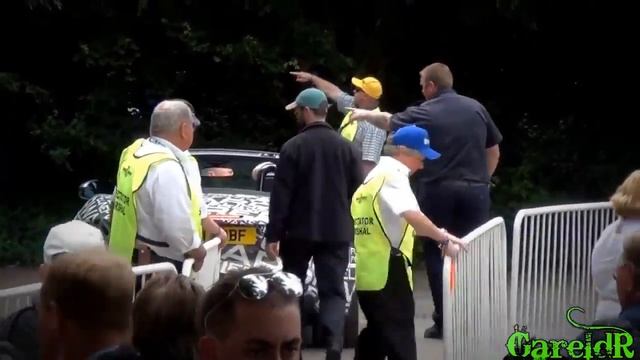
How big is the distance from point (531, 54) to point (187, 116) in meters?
11.1

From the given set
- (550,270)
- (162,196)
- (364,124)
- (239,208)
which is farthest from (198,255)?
(364,124)

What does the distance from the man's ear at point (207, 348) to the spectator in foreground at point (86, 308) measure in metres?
0.54

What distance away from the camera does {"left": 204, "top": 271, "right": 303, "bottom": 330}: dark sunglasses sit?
349 centimetres

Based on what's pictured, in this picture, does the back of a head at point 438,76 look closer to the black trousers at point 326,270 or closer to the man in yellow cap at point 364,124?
the man in yellow cap at point 364,124

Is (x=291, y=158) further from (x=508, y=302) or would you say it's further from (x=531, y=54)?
(x=531, y=54)

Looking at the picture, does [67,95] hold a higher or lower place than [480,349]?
higher

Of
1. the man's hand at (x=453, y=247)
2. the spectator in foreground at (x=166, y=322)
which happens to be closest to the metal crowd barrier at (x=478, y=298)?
the man's hand at (x=453, y=247)

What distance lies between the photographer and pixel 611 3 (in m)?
16.5

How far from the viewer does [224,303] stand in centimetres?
353

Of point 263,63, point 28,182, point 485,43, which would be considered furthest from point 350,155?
point 28,182

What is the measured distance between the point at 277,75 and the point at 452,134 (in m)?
8.37

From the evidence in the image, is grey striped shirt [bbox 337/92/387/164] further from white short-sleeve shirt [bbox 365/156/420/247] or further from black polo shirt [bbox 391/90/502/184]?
white short-sleeve shirt [bbox 365/156/420/247]

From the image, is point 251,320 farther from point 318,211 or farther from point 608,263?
point 318,211

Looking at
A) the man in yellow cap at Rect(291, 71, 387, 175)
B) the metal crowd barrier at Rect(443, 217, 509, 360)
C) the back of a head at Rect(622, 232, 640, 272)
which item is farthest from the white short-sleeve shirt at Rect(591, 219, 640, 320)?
the man in yellow cap at Rect(291, 71, 387, 175)
